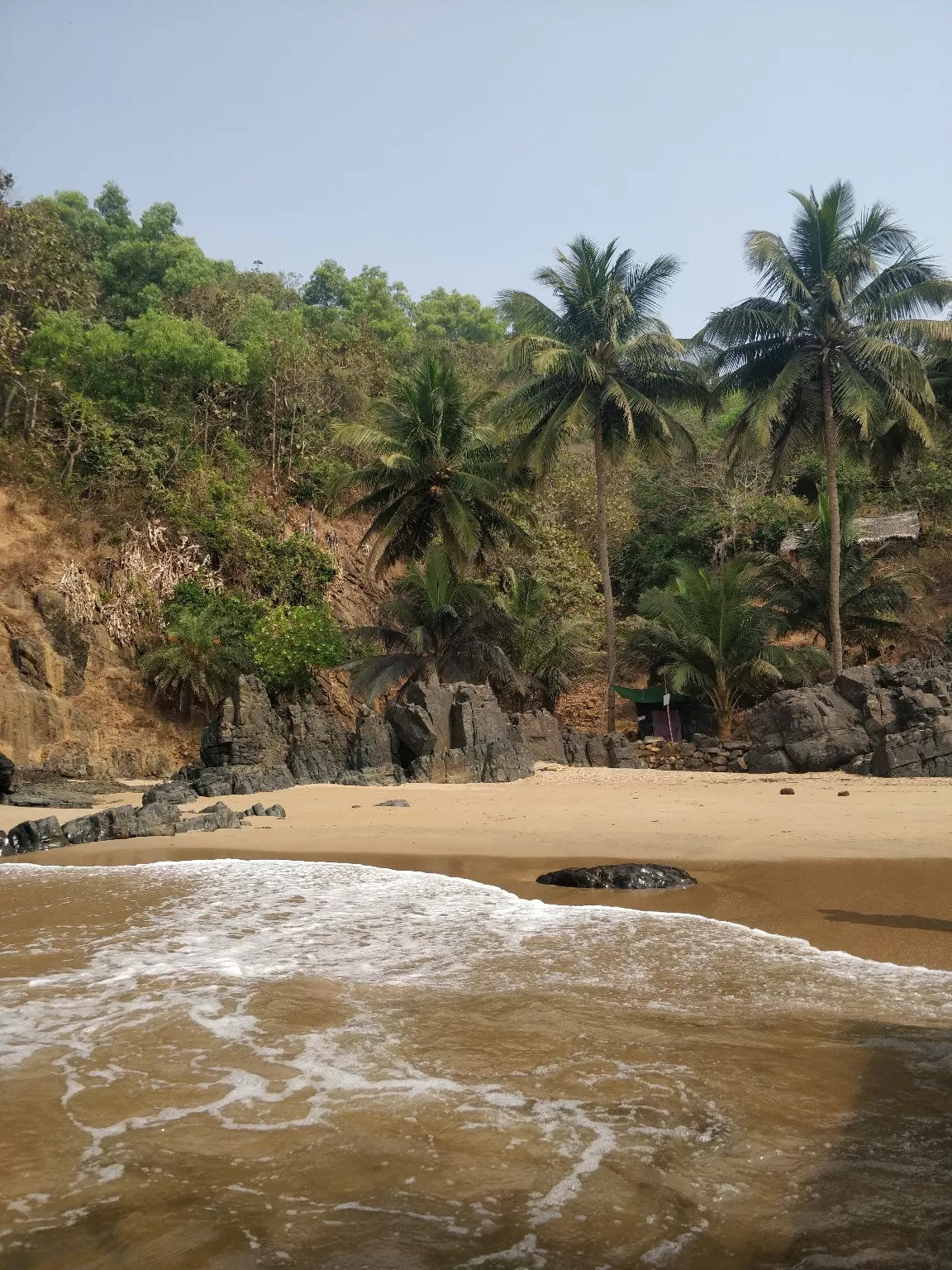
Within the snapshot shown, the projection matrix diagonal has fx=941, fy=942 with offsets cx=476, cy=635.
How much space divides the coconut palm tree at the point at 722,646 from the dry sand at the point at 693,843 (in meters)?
6.55

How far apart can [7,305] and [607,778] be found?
881 inches

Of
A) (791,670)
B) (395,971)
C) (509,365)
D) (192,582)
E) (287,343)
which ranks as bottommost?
(395,971)

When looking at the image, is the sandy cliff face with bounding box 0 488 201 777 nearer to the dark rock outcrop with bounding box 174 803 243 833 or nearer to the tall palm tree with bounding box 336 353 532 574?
the tall palm tree with bounding box 336 353 532 574

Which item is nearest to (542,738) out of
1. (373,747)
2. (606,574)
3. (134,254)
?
(373,747)

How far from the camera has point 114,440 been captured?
1037 inches

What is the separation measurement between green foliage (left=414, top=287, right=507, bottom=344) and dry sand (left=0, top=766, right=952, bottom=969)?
38181 millimetres

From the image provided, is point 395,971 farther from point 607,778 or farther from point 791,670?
point 791,670

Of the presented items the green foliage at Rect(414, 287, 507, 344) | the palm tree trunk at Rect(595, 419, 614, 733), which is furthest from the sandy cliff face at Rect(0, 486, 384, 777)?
the green foliage at Rect(414, 287, 507, 344)

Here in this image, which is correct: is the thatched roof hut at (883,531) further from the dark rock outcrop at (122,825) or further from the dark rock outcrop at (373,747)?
the dark rock outcrop at (122,825)

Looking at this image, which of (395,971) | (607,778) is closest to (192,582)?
(607,778)

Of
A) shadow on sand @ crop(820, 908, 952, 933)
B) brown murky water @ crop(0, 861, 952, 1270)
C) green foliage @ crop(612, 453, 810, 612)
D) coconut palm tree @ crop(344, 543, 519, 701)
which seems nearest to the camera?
brown murky water @ crop(0, 861, 952, 1270)

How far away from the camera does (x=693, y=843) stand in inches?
360

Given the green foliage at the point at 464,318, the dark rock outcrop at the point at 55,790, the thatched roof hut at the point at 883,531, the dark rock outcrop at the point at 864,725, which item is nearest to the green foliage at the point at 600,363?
the thatched roof hut at the point at 883,531

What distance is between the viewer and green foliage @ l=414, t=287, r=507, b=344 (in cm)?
4906
